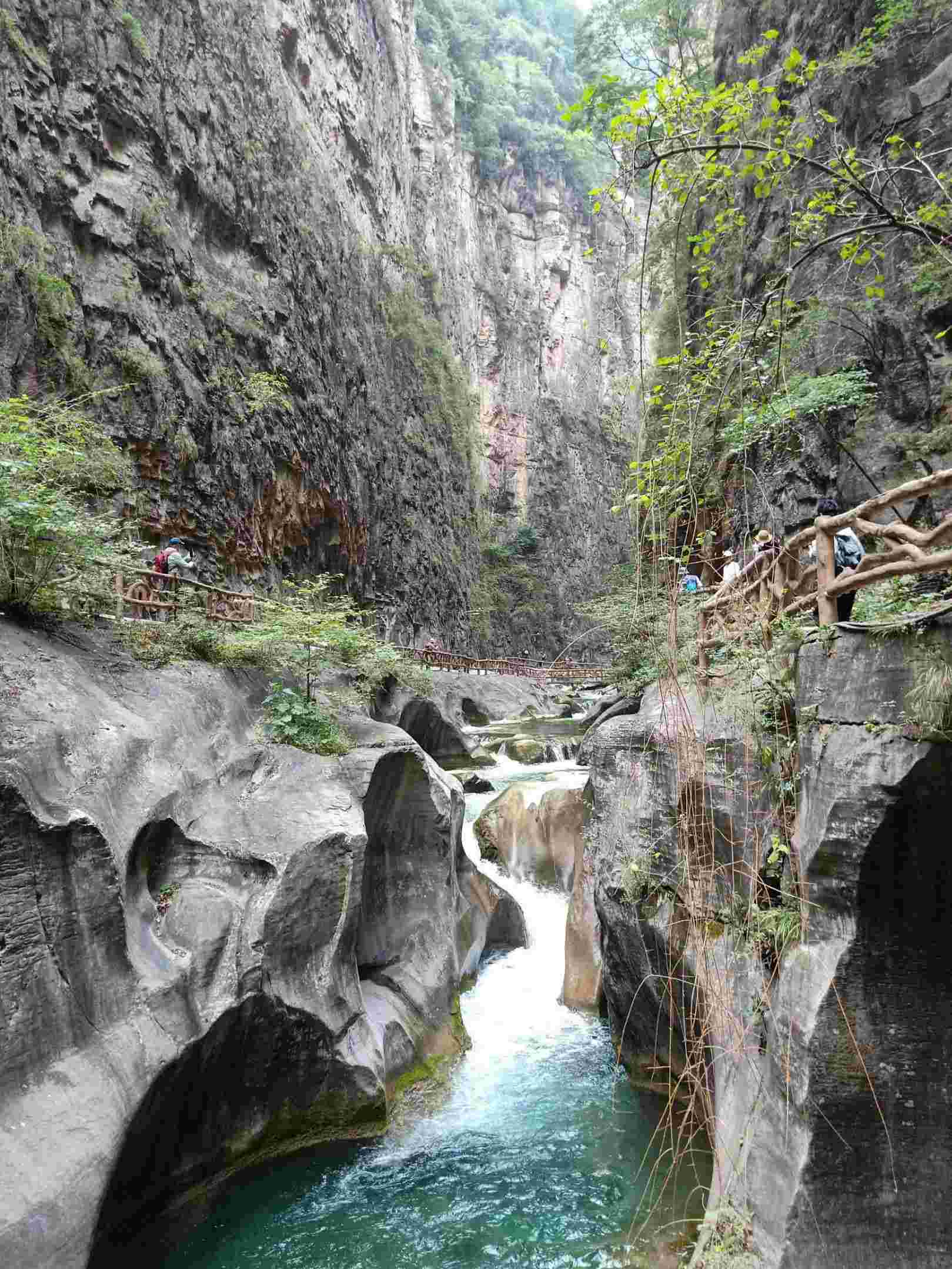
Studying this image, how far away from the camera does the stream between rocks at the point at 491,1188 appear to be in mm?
5285

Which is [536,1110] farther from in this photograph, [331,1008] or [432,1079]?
[331,1008]

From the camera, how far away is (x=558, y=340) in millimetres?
48938

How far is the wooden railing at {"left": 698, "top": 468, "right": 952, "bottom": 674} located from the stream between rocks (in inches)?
147

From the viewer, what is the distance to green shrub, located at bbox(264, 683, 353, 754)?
8.20 metres

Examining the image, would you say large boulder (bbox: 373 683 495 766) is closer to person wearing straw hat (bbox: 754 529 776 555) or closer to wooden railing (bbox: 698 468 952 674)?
wooden railing (bbox: 698 468 952 674)

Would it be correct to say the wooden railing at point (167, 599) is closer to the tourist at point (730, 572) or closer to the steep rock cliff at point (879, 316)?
the tourist at point (730, 572)

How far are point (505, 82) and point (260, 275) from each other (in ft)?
135

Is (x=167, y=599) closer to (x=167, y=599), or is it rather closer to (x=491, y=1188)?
(x=167, y=599)

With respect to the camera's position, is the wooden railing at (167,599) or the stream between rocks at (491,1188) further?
the wooden railing at (167,599)

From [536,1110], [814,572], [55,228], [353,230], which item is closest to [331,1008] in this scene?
[536,1110]

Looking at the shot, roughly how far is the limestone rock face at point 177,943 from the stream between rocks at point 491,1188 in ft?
1.31

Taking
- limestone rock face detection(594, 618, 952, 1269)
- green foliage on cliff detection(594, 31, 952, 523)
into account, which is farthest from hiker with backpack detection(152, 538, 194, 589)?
limestone rock face detection(594, 618, 952, 1269)

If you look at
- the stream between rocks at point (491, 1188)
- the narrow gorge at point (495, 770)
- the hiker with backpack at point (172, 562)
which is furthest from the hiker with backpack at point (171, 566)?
the stream between rocks at point (491, 1188)

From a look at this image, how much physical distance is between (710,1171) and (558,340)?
5042cm
